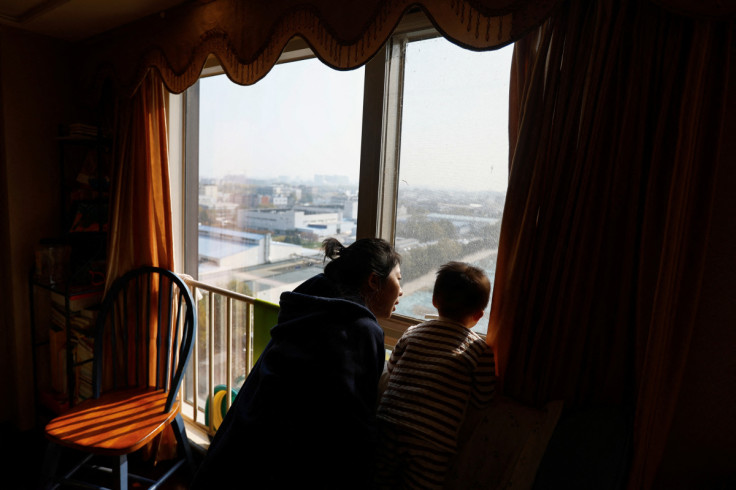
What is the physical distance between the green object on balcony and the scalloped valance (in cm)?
93

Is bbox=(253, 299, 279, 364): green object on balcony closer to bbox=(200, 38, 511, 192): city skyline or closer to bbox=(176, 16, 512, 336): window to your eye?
bbox=(176, 16, 512, 336): window

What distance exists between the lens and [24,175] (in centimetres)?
237

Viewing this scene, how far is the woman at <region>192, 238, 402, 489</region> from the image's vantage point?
3.51 feet

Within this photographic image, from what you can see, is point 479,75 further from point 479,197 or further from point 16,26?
point 16,26

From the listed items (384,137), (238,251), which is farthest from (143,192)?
(384,137)

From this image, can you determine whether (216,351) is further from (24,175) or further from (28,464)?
(24,175)

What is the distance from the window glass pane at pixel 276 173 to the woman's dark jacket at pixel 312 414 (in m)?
0.73

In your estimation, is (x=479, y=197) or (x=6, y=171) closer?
(x=479, y=197)

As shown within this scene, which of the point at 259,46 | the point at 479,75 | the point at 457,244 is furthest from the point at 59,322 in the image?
the point at 479,75

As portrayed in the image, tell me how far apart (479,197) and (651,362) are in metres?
0.70

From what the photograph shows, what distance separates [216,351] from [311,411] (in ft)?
5.53

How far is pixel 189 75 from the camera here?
6.08 feet

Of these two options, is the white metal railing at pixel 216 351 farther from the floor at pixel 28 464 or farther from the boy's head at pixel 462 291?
the boy's head at pixel 462 291

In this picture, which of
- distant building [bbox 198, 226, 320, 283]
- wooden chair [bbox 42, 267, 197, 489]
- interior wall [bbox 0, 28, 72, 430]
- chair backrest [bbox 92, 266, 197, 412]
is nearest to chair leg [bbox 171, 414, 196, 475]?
wooden chair [bbox 42, 267, 197, 489]
